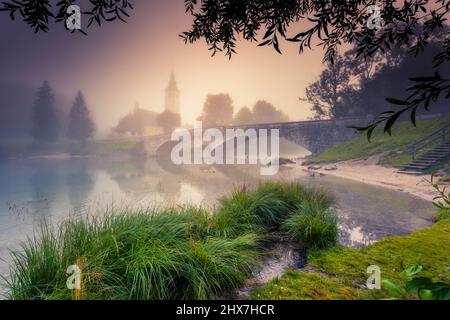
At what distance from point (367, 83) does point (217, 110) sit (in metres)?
46.4

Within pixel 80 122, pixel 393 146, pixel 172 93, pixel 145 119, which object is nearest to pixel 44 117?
pixel 80 122

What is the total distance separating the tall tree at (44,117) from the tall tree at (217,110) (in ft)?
126

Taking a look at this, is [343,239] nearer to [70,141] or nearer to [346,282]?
[346,282]

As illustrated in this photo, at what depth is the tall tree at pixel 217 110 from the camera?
7736 centimetres

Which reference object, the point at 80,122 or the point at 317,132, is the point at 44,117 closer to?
the point at 80,122

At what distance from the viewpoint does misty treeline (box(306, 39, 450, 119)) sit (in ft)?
109

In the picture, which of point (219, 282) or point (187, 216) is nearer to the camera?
point (219, 282)

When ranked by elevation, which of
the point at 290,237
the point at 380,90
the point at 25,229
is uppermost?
the point at 380,90

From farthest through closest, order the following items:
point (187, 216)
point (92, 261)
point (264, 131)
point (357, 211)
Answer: point (264, 131) < point (357, 211) < point (187, 216) < point (92, 261)

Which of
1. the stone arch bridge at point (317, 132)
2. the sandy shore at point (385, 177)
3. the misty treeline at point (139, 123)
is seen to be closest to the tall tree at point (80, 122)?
the misty treeline at point (139, 123)

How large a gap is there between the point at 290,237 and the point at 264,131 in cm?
3927

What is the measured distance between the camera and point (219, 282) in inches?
123

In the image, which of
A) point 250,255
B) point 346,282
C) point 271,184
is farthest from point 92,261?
point 271,184

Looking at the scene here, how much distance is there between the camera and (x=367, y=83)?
38.2 metres
